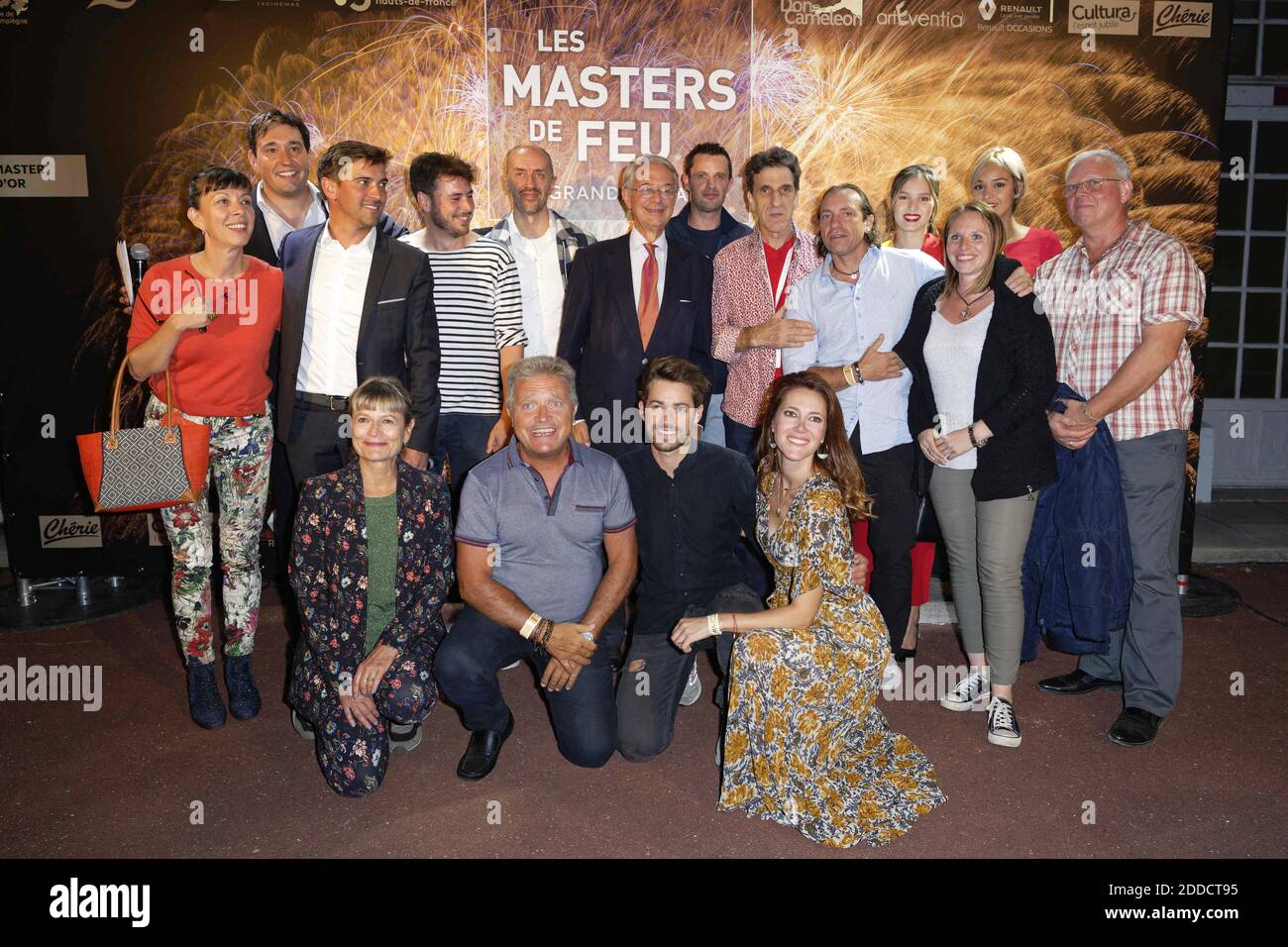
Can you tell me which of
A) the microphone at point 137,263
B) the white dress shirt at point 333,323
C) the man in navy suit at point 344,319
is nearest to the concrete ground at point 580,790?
the man in navy suit at point 344,319

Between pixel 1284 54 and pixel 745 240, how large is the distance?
5589 millimetres

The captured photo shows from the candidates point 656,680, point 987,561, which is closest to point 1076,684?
point 987,561

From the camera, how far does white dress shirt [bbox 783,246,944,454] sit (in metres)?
3.72

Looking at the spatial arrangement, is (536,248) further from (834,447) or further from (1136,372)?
(1136,372)

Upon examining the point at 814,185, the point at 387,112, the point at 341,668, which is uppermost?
the point at 387,112

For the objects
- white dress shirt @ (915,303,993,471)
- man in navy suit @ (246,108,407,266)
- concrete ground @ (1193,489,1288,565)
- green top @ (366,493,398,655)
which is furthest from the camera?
concrete ground @ (1193,489,1288,565)

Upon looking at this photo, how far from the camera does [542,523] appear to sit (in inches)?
131

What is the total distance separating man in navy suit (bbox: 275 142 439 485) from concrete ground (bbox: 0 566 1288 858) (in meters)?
1.11

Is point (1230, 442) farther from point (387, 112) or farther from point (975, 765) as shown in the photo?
point (387, 112)

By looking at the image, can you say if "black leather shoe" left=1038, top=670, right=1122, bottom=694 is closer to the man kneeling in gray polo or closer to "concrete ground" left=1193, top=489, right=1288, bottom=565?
the man kneeling in gray polo

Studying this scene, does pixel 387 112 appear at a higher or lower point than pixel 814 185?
higher

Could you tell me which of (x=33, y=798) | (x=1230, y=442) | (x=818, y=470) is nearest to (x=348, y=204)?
(x=818, y=470)

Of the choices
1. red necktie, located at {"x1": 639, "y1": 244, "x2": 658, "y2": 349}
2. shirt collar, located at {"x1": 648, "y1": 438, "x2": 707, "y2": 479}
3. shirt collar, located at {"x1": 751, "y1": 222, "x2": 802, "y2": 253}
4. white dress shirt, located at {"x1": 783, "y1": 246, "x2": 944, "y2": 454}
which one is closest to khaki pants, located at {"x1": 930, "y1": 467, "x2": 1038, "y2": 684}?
white dress shirt, located at {"x1": 783, "y1": 246, "x2": 944, "y2": 454}

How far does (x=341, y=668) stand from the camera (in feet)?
10.4
